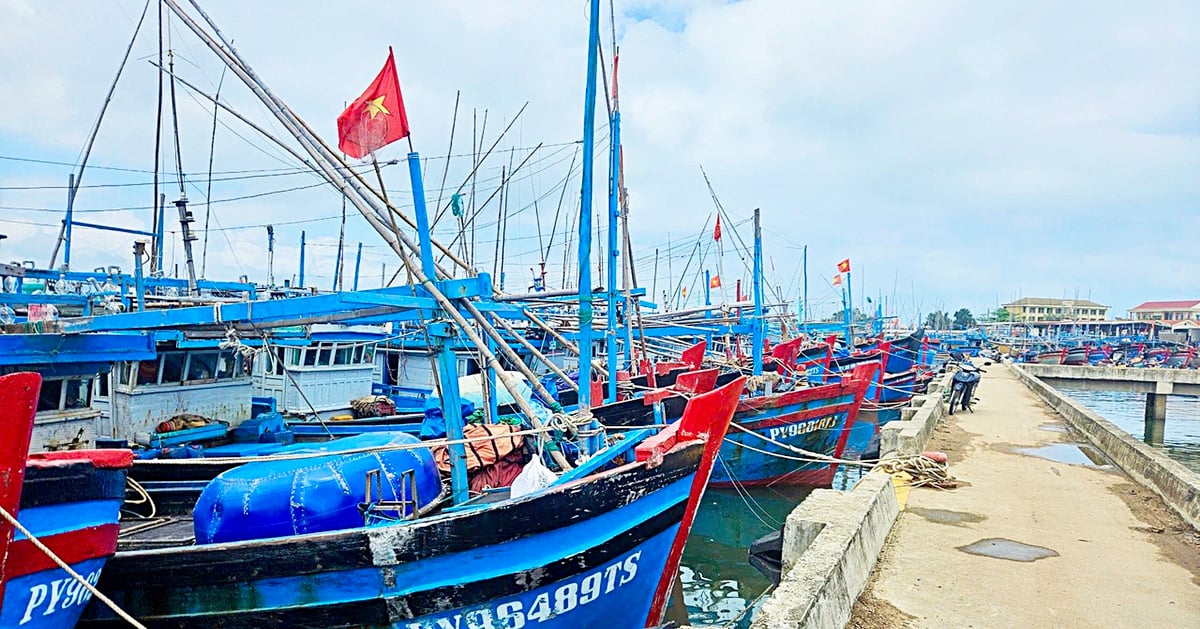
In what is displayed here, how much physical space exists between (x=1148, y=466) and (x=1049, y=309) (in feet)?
423

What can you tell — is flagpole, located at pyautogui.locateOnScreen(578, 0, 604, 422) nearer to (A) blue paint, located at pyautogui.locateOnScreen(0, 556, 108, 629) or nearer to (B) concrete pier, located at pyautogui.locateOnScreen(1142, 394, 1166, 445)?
→ (A) blue paint, located at pyautogui.locateOnScreen(0, 556, 108, 629)

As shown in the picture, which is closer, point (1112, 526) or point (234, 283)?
point (1112, 526)

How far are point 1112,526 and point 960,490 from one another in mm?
1853

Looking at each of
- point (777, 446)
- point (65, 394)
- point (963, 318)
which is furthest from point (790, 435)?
point (963, 318)

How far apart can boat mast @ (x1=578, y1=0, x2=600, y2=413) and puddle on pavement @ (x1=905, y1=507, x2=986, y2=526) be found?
4119mm

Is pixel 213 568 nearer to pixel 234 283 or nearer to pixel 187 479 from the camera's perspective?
pixel 187 479

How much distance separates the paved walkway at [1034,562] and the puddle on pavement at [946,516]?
1cm

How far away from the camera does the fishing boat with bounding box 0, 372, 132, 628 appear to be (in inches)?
177

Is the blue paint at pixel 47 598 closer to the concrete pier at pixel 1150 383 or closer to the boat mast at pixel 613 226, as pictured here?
the boat mast at pixel 613 226

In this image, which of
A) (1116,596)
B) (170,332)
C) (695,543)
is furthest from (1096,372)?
(170,332)

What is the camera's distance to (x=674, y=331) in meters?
22.3

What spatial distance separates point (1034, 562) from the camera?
6754 mm

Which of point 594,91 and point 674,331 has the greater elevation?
point 594,91

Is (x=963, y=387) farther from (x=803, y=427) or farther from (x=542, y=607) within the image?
(x=542, y=607)
